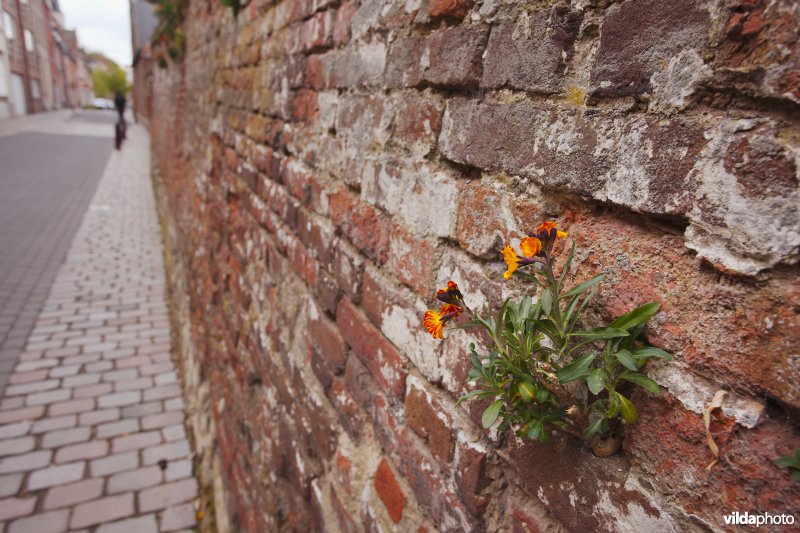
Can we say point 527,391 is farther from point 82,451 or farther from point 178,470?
point 82,451

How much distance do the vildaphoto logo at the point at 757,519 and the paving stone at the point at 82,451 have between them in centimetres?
412

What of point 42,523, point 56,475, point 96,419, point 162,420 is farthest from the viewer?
point 162,420

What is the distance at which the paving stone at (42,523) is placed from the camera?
2959 millimetres

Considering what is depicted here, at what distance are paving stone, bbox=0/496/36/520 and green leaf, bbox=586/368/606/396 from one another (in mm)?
3806

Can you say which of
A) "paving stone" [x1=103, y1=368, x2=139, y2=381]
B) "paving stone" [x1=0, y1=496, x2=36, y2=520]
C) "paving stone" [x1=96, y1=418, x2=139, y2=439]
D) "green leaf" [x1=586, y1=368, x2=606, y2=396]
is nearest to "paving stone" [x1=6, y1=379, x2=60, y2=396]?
"paving stone" [x1=103, y1=368, x2=139, y2=381]

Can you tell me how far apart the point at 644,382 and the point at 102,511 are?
3.66 meters

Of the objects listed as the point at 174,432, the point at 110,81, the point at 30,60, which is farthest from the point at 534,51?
the point at 110,81

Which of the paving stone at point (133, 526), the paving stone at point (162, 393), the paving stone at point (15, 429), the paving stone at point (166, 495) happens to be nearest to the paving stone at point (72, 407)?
the paving stone at point (15, 429)

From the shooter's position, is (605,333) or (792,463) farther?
(605,333)

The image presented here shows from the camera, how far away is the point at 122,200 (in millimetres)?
11109

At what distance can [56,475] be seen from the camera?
11.0ft

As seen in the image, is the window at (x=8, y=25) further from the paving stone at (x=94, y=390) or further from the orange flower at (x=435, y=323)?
the orange flower at (x=435, y=323)

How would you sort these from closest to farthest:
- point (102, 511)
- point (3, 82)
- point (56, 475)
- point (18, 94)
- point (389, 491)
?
point (389, 491), point (102, 511), point (56, 475), point (3, 82), point (18, 94)

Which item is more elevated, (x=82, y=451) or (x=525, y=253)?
(x=525, y=253)
